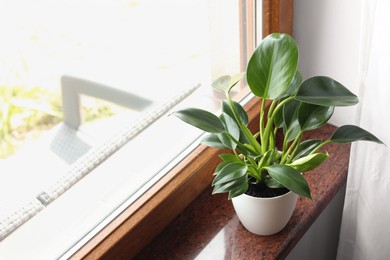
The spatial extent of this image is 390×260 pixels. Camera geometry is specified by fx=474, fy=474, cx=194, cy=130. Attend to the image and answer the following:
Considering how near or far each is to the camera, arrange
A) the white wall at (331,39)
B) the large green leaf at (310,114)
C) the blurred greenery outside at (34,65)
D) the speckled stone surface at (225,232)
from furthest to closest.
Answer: the blurred greenery outside at (34,65) < the white wall at (331,39) < the speckled stone surface at (225,232) < the large green leaf at (310,114)

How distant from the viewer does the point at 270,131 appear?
2.64ft

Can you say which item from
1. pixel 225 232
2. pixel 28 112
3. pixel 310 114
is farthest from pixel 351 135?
pixel 28 112

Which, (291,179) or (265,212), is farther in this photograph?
(265,212)

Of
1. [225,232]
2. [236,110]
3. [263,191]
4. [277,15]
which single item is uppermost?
[277,15]

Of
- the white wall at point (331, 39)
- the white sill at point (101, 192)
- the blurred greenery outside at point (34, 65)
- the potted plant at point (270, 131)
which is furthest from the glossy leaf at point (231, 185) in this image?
the blurred greenery outside at point (34, 65)

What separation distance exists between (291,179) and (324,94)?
137 millimetres

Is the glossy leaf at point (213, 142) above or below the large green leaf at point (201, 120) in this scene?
below

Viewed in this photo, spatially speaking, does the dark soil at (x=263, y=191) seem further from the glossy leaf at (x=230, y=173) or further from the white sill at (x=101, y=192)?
the white sill at (x=101, y=192)

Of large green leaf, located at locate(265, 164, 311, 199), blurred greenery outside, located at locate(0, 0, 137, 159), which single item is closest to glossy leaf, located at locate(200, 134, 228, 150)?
large green leaf, located at locate(265, 164, 311, 199)

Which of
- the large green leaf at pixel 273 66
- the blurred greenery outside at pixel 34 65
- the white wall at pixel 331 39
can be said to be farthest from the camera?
the blurred greenery outside at pixel 34 65

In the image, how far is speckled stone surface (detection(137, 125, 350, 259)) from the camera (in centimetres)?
87

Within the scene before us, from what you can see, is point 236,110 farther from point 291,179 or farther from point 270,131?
point 291,179

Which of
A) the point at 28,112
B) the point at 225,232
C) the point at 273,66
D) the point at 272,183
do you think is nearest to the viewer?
the point at 273,66

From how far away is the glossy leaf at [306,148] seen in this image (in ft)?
2.70
